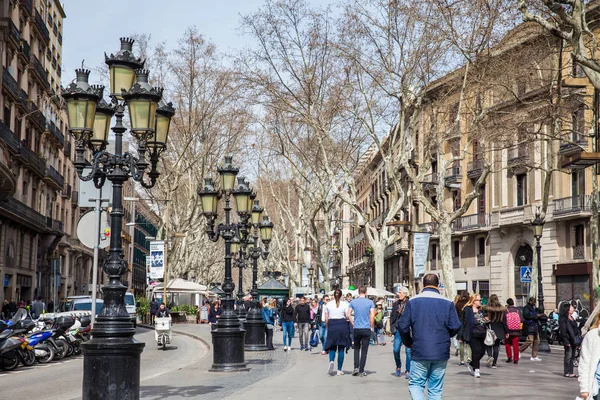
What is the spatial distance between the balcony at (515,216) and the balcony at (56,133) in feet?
87.1

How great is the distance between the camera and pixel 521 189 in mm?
43719

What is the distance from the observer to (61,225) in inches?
2108

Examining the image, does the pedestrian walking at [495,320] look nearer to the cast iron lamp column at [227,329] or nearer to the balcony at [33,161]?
the cast iron lamp column at [227,329]

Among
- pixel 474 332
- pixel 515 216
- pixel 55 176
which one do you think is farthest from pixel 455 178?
pixel 474 332

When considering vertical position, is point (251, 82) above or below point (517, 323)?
above

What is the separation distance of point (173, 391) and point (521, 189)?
112 feet

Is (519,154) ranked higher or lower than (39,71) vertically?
lower

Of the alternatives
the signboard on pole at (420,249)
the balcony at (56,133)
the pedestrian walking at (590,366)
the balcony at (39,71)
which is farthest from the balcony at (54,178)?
the pedestrian walking at (590,366)

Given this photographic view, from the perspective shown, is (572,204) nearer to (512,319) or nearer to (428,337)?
(512,319)

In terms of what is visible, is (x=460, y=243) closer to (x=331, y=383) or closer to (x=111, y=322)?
(x=331, y=383)

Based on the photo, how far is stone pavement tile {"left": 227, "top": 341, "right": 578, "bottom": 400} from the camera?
11672 mm

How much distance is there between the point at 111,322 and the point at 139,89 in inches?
117

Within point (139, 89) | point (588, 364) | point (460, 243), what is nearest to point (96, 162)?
point (139, 89)

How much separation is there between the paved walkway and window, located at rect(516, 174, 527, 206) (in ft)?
83.2
